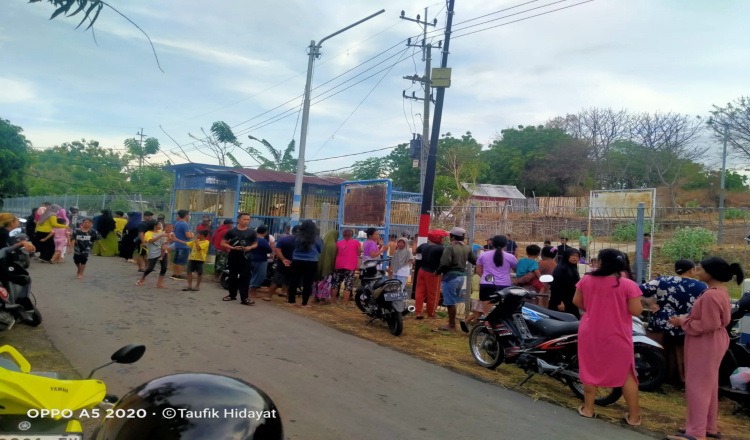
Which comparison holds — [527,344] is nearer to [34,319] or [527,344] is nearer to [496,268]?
[496,268]

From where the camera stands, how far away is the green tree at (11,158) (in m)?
28.9

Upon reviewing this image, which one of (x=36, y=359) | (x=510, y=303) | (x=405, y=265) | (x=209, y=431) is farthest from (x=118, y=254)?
(x=209, y=431)

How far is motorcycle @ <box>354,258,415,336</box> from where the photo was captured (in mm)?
8414

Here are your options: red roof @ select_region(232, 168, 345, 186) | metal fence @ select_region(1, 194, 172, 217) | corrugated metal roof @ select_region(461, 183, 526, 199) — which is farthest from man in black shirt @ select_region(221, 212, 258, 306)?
corrugated metal roof @ select_region(461, 183, 526, 199)

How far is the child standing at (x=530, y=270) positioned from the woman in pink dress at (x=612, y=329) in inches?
128

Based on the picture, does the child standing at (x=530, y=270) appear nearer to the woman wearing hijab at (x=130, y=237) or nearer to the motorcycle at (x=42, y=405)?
the motorcycle at (x=42, y=405)

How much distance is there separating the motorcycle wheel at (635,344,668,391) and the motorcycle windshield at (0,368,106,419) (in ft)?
18.3

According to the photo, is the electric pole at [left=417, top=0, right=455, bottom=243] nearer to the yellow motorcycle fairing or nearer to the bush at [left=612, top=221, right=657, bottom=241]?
the bush at [left=612, top=221, right=657, bottom=241]

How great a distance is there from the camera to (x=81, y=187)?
46.5 m

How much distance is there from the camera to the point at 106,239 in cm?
1650

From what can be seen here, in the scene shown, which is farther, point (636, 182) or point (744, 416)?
point (636, 182)

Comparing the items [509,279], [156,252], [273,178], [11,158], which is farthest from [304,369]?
[11,158]

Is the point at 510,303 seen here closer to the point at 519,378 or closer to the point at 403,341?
the point at 519,378

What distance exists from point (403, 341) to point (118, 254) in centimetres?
1240
